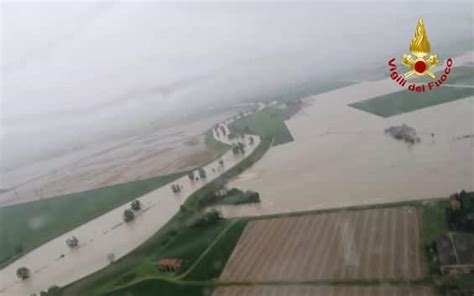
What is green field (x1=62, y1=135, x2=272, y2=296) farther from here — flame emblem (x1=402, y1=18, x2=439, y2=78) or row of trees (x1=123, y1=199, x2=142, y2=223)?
flame emblem (x1=402, y1=18, x2=439, y2=78)

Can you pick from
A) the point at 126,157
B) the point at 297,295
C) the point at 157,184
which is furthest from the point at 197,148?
the point at 297,295

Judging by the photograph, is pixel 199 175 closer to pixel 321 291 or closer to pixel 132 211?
pixel 132 211

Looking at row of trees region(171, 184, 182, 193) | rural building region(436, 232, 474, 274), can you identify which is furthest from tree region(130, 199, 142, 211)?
rural building region(436, 232, 474, 274)

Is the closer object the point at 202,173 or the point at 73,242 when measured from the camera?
the point at 73,242


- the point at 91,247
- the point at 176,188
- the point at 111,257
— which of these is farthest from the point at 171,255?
the point at 176,188

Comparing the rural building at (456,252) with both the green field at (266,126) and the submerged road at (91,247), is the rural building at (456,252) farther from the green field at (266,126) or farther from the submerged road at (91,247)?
the green field at (266,126)

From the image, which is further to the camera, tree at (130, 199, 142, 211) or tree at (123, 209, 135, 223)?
tree at (130, 199, 142, 211)

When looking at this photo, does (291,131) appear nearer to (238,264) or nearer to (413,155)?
(413,155)
